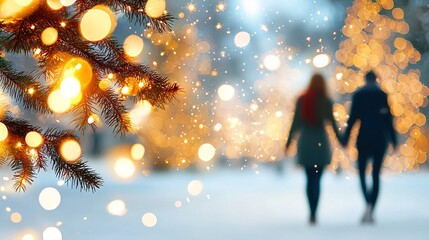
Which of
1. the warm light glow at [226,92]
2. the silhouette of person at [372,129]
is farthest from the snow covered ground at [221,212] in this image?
the warm light glow at [226,92]

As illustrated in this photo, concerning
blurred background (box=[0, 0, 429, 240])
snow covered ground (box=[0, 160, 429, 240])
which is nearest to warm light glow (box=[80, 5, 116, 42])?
snow covered ground (box=[0, 160, 429, 240])

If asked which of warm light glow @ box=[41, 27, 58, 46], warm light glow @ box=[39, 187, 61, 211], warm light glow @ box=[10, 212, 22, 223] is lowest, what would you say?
warm light glow @ box=[41, 27, 58, 46]

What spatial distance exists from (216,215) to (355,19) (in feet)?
32.0

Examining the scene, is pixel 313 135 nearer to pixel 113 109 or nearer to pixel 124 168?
pixel 113 109

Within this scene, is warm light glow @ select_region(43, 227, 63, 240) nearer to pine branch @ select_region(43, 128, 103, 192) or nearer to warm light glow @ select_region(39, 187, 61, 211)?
warm light glow @ select_region(39, 187, 61, 211)

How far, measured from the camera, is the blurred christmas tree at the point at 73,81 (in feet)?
12.2

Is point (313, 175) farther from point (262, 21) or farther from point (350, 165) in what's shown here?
point (262, 21)

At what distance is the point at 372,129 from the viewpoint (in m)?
8.41

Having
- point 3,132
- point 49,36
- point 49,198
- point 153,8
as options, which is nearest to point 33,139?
point 3,132

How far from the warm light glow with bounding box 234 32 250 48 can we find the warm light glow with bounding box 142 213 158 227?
959cm

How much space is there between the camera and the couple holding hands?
25.9 feet

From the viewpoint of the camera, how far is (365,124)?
8484 millimetres

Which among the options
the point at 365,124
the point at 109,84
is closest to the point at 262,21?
the point at 365,124

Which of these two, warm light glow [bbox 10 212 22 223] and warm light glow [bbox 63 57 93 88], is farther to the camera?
warm light glow [bbox 10 212 22 223]
